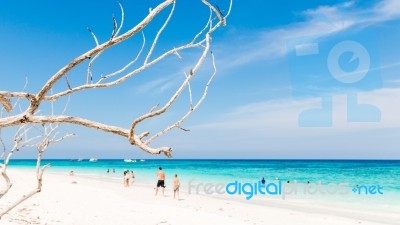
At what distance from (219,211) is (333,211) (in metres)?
6.49

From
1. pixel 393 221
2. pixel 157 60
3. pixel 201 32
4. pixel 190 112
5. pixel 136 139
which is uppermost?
pixel 201 32

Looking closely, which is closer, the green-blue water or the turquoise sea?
the turquoise sea

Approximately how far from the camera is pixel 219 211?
53.6 feet

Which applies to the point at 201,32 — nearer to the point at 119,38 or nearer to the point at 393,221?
the point at 119,38

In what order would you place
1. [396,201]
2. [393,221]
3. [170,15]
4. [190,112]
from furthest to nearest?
[396,201] < [393,221] < [170,15] < [190,112]

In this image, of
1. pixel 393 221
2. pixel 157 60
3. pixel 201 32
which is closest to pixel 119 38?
pixel 157 60

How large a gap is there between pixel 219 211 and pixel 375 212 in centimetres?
853

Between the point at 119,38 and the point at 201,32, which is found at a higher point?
the point at 201,32

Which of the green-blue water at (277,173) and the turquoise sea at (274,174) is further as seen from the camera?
the green-blue water at (277,173)

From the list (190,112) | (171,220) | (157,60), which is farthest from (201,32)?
(171,220)

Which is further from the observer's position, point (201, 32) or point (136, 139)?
point (201, 32)

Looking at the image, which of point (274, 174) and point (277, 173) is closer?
point (274, 174)

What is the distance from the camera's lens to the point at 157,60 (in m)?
2.50

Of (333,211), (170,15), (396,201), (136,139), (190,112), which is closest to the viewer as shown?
(136,139)
